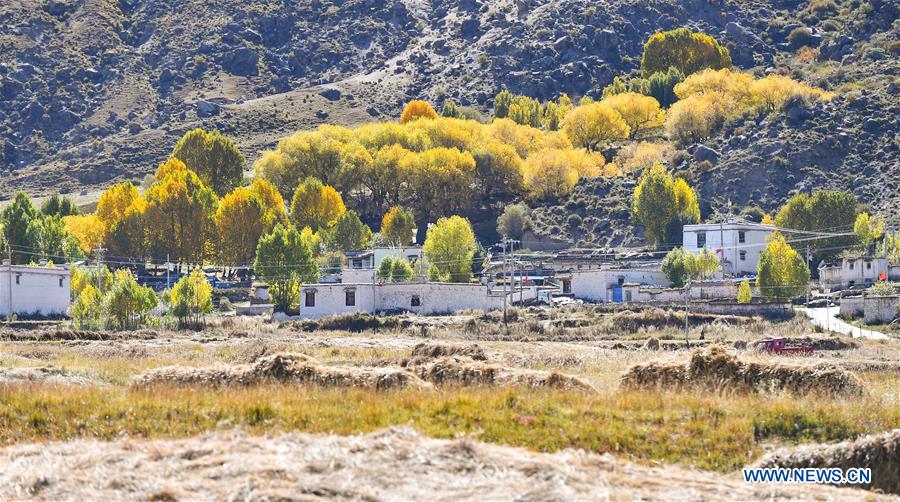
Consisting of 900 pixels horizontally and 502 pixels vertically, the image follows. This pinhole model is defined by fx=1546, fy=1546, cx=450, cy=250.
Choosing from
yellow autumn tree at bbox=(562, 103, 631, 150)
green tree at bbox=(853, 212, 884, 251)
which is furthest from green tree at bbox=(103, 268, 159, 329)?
yellow autumn tree at bbox=(562, 103, 631, 150)

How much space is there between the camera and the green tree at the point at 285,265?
91.4 meters

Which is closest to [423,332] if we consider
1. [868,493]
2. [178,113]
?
[868,493]

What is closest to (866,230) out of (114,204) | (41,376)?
(114,204)

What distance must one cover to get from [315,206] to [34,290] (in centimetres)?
3661

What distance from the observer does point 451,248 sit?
10681cm

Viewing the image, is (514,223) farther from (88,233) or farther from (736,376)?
(736,376)

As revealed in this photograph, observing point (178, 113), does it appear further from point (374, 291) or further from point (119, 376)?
point (119, 376)

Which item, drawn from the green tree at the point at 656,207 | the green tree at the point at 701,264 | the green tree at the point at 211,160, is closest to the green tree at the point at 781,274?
the green tree at the point at 701,264

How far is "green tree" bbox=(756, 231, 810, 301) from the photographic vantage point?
88750mm

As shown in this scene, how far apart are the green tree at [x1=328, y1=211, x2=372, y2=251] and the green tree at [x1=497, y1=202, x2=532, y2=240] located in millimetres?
11312

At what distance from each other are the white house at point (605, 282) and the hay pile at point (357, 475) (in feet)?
232

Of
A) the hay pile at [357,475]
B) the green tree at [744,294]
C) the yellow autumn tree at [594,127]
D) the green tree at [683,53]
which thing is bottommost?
the hay pile at [357,475]

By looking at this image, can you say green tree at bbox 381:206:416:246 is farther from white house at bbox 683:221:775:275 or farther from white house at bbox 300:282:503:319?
white house at bbox 300:282:503:319

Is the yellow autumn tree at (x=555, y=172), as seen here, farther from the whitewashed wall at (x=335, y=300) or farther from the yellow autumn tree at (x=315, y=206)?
the whitewashed wall at (x=335, y=300)
